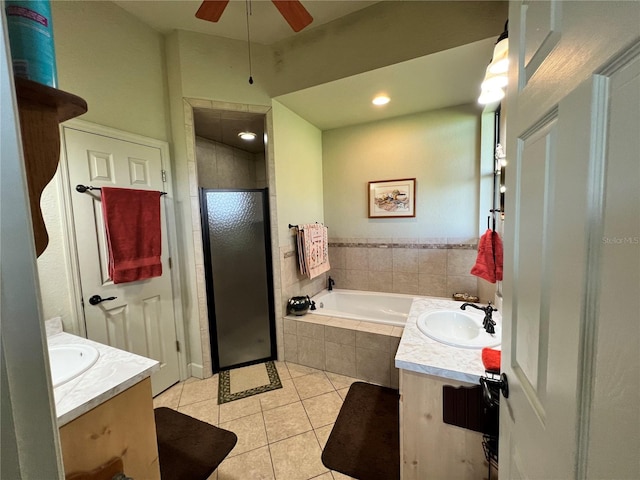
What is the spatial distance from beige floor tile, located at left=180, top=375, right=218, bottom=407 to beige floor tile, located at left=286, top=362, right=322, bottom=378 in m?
0.67

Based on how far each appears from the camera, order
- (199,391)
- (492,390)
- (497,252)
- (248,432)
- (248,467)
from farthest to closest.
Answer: (199,391)
(248,432)
(497,252)
(248,467)
(492,390)

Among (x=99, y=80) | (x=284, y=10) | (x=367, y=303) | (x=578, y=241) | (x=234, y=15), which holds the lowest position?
(x=367, y=303)

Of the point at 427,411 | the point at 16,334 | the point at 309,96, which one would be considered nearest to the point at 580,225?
the point at 16,334

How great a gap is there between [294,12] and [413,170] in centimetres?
200

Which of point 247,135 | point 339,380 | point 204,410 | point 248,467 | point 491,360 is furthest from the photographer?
point 247,135

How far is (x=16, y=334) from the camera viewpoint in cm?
32

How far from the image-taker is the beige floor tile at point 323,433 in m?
1.66

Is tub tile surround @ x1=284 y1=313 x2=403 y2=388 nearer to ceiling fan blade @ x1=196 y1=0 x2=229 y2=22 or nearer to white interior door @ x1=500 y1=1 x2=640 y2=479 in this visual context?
white interior door @ x1=500 y1=1 x2=640 y2=479

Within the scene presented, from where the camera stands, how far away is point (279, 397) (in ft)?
6.89

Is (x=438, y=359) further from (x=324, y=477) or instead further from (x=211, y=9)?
(x=211, y=9)

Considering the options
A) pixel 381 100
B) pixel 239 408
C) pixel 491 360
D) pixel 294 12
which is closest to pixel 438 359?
pixel 491 360

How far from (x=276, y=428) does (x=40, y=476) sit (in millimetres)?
1758

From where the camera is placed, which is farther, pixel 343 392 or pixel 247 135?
pixel 247 135

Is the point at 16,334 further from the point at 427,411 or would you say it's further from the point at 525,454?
the point at 427,411
